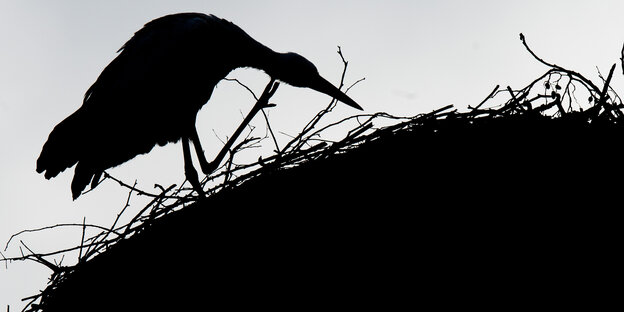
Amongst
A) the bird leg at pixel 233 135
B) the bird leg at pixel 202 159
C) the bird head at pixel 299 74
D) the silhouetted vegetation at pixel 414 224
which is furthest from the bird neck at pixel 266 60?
the silhouetted vegetation at pixel 414 224

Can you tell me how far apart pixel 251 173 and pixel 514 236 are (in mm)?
924

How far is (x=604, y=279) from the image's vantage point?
162cm

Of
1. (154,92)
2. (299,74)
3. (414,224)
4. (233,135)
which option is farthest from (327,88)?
(414,224)

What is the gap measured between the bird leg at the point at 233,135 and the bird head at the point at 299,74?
0.88ft

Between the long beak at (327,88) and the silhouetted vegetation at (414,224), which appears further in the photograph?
the long beak at (327,88)

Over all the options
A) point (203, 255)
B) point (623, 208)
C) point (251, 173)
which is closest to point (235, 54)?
point (251, 173)

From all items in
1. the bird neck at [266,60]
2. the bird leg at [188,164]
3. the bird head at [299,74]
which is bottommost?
the bird leg at [188,164]

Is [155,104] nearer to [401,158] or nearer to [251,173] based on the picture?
[251,173]

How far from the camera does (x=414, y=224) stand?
6.01 feet

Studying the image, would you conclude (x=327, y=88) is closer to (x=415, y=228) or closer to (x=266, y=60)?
(x=266, y=60)

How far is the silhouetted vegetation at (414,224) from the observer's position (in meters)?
1.71

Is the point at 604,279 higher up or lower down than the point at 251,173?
lower down

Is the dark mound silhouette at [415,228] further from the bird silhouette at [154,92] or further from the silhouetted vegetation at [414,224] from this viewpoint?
the bird silhouette at [154,92]

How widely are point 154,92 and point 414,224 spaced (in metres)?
1.95
